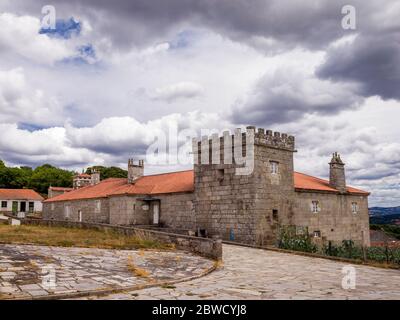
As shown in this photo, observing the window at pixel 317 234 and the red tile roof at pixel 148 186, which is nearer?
the window at pixel 317 234

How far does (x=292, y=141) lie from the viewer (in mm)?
22859

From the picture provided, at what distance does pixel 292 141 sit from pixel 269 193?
389 centimetres

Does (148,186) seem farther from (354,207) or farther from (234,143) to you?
(354,207)

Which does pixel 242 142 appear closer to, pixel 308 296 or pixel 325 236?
pixel 325 236

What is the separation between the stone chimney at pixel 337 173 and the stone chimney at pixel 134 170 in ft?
50.3

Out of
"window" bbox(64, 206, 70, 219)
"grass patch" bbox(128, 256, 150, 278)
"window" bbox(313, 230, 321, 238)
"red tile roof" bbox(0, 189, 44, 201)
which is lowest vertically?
"window" bbox(313, 230, 321, 238)

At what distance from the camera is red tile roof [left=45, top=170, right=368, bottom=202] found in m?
25.7

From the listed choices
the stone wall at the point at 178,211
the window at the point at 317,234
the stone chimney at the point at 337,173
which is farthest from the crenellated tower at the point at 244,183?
the stone chimney at the point at 337,173

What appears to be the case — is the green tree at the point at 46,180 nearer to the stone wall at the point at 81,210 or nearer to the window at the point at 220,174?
the stone wall at the point at 81,210

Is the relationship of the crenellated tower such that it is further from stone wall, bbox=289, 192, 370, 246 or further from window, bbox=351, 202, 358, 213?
window, bbox=351, 202, 358, 213

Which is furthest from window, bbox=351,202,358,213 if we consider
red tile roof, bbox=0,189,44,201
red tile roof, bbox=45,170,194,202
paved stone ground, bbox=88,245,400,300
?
red tile roof, bbox=0,189,44,201

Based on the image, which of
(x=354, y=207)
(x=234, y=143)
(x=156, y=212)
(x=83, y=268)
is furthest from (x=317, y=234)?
(x=83, y=268)

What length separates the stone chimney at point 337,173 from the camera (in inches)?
1087
